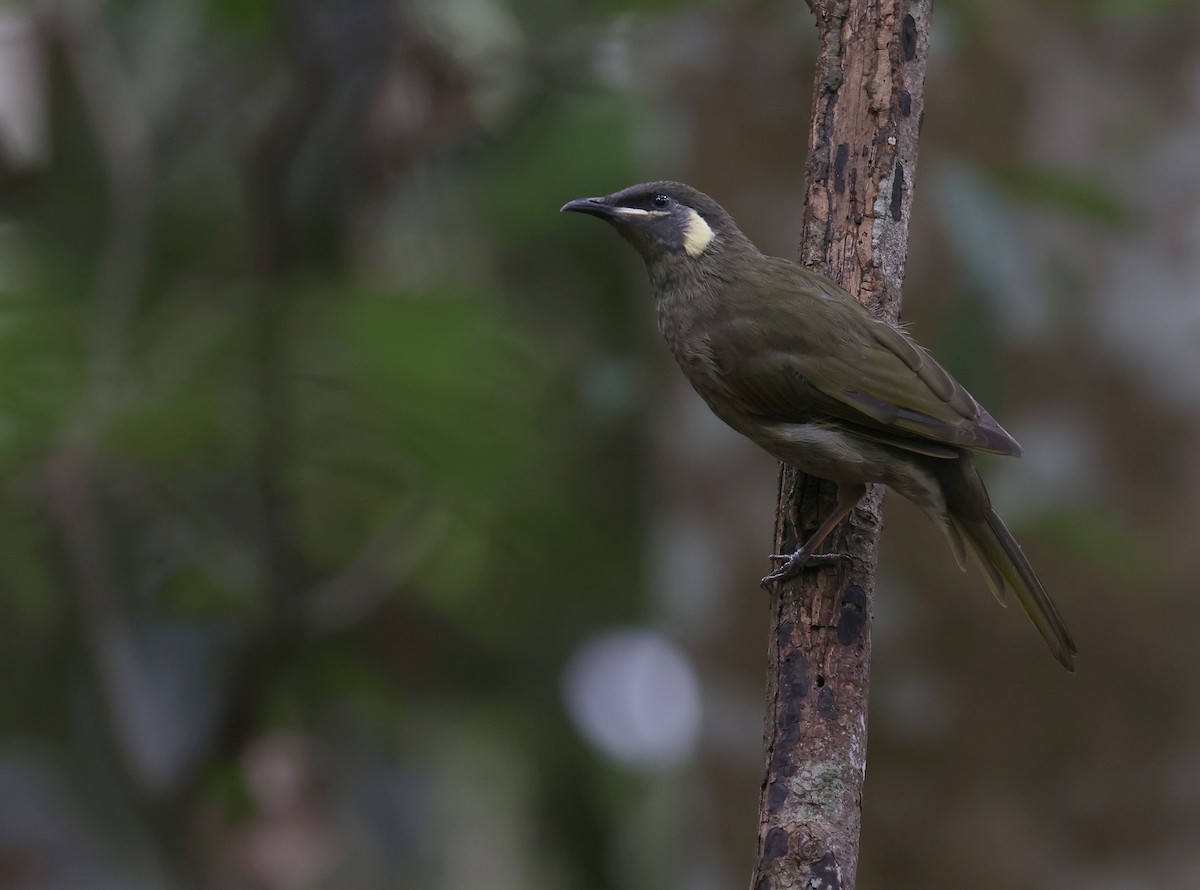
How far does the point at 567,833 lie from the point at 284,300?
3279 mm

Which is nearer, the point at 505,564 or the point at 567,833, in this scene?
the point at 505,564

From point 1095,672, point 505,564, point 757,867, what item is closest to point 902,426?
point 757,867

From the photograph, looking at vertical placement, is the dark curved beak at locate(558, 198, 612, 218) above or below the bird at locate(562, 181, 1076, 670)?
above

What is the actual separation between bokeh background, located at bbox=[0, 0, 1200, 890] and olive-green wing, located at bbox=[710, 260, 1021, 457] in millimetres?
371

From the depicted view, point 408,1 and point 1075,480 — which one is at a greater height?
point 408,1

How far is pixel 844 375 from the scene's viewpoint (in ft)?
11.0

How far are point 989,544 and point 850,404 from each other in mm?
513

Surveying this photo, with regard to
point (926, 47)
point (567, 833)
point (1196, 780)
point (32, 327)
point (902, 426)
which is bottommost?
point (567, 833)

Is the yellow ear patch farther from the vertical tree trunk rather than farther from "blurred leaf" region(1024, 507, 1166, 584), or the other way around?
"blurred leaf" region(1024, 507, 1166, 584)

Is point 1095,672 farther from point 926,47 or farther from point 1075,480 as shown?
point 926,47

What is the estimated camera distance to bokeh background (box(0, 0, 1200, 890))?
4406 mm

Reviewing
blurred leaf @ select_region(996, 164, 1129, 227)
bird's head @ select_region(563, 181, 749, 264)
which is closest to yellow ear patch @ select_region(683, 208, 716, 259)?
bird's head @ select_region(563, 181, 749, 264)

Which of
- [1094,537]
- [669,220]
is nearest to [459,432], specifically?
[669,220]

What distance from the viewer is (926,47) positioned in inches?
123
